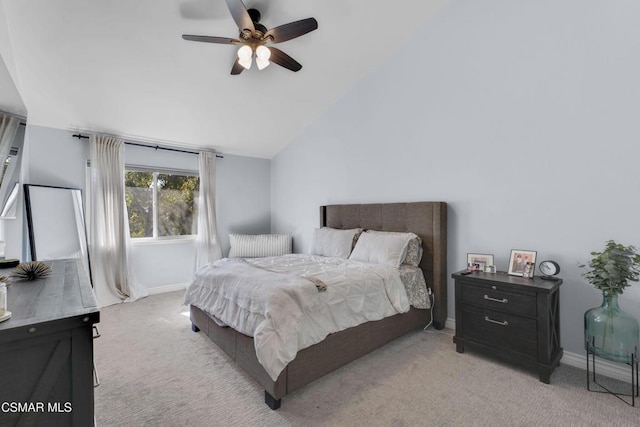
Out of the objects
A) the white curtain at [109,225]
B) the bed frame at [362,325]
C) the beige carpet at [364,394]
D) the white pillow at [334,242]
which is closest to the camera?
the beige carpet at [364,394]

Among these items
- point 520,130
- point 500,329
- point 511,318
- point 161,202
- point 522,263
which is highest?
point 520,130

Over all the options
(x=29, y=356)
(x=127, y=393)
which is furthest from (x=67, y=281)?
(x=127, y=393)

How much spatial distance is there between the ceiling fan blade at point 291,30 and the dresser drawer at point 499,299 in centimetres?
243

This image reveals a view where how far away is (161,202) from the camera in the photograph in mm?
4434

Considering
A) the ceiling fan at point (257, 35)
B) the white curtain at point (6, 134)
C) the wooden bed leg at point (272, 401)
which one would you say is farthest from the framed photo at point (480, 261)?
the white curtain at point (6, 134)

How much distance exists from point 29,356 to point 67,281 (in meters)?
0.74

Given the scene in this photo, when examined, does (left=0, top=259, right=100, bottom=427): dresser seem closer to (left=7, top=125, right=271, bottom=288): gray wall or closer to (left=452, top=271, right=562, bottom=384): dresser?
(left=7, top=125, right=271, bottom=288): gray wall

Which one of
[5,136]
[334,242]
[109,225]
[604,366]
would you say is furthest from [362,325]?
[109,225]

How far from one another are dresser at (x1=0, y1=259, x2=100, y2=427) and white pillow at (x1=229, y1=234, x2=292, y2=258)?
3.66 meters

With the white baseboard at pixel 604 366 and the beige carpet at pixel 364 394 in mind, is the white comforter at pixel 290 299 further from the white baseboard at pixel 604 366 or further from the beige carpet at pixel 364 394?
the white baseboard at pixel 604 366

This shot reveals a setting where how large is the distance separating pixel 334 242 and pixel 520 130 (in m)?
2.20

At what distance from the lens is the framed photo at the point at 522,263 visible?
2.30m

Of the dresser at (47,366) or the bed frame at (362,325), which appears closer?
the dresser at (47,366)

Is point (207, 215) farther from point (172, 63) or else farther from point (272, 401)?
point (272, 401)
